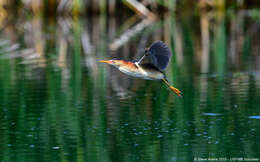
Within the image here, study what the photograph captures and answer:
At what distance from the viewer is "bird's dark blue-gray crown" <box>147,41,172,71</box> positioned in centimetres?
600

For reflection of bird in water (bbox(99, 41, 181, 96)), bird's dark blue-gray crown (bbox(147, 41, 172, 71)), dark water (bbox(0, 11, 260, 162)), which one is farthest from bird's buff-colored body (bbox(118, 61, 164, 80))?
dark water (bbox(0, 11, 260, 162))

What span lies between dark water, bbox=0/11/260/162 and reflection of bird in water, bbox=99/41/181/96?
1.07m

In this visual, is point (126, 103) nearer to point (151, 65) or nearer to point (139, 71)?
point (151, 65)

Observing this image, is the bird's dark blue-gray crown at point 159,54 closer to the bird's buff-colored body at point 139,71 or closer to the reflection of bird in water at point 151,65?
the reflection of bird in water at point 151,65

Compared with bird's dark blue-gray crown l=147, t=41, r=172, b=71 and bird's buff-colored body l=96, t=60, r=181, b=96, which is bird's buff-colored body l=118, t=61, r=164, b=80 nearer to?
bird's buff-colored body l=96, t=60, r=181, b=96

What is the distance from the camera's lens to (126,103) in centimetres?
962

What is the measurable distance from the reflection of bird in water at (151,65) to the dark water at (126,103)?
1.07 meters

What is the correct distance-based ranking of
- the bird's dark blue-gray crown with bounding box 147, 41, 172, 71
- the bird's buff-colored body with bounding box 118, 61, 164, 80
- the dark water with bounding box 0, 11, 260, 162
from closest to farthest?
the bird's buff-colored body with bounding box 118, 61, 164, 80 < the bird's dark blue-gray crown with bounding box 147, 41, 172, 71 < the dark water with bounding box 0, 11, 260, 162

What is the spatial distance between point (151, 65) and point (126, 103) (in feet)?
12.1

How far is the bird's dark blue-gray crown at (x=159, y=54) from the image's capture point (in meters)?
6.00

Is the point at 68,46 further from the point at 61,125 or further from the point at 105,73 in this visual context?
the point at 61,125

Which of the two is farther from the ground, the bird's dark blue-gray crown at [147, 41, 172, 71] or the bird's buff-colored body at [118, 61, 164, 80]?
the bird's dark blue-gray crown at [147, 41, 172, 71]

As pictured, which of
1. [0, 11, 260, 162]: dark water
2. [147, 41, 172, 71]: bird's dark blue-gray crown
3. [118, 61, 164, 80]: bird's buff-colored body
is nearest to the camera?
[118, 61, 164, 80]: bird's buff-colored body

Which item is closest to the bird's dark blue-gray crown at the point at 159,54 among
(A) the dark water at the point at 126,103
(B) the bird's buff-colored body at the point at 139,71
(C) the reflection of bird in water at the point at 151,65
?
(C) the reflection of bird in water at the point at 151,65
